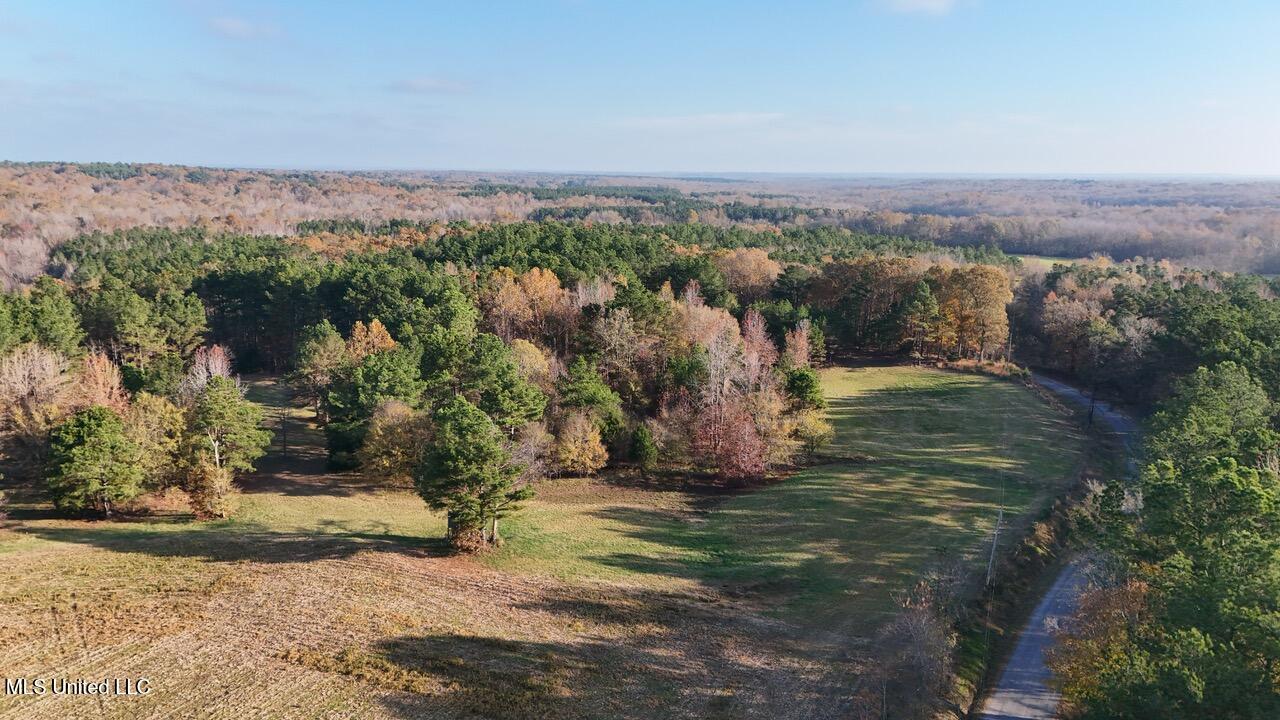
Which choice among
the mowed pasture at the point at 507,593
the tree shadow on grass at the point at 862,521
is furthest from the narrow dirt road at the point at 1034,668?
the tree shadow on grass at the point at 862,521

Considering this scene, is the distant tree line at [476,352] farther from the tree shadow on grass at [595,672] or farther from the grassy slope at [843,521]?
the tree shadow on grass at [595,672]

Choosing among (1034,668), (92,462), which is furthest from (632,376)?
(1034,668)

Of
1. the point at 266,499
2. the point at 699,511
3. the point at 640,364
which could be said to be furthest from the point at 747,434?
the point at 266,499

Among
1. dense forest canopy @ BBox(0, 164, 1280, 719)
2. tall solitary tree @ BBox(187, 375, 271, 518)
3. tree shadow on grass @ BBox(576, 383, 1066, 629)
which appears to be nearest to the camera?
dense forest canopy @ BBox(0, 164, 1280, 719)

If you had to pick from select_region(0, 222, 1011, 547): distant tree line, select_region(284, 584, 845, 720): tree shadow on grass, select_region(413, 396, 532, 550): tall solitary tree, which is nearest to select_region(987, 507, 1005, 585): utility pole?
select_region(284, 584, 845, 720): tree shadow on grass

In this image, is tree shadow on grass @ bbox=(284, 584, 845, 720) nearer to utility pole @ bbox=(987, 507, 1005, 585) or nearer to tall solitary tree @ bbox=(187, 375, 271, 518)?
utility pole @ bbox=(987, 507, 1005, 585)

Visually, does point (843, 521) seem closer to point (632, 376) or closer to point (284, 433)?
point (632, 376)

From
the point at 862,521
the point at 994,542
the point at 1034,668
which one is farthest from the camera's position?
the point at 862,521
